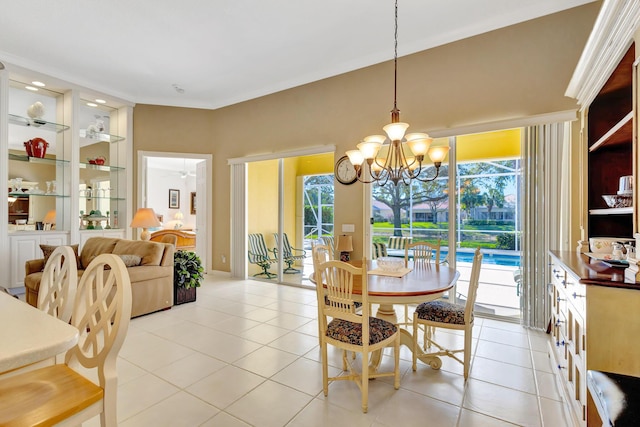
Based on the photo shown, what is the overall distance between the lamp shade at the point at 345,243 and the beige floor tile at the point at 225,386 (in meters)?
2.34

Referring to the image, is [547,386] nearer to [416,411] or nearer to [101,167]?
[416,411]

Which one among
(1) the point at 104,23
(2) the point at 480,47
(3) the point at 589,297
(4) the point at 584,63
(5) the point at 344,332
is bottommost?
(5) the point at 344,332

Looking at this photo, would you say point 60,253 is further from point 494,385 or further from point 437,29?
point 437,29

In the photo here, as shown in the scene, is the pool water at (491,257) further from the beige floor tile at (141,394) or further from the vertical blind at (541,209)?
the beige floor tile at (141,394)

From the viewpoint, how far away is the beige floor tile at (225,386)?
213 cm

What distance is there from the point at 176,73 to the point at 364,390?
517cm

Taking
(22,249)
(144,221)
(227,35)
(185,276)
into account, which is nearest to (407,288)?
(185,276)

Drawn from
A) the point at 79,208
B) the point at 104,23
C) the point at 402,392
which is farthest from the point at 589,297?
the point at 79,208

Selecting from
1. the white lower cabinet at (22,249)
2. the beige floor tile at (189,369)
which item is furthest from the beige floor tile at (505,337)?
the white lower cabinet at (22,249)

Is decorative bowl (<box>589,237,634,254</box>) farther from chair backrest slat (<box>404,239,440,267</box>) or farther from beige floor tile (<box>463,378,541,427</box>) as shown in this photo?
chair backrest slat (<box>404,239,440,267</box>)

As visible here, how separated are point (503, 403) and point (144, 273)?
3783 mm

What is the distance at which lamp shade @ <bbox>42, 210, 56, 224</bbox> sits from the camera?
5.04m

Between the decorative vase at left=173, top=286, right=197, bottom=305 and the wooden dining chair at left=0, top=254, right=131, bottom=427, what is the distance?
3.00 metres

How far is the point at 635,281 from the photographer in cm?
148
